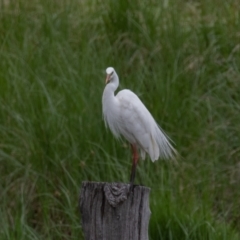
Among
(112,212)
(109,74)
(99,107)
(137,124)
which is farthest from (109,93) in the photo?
(99,107)

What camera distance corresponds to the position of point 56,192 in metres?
4.97

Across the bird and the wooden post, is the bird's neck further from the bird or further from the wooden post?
the wooden post

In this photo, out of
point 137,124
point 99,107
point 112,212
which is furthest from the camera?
point 99,107

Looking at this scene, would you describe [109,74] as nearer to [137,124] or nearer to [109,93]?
[109,93]

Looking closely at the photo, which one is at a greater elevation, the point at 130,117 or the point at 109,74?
the point at 109,74

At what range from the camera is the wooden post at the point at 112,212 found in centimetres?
293

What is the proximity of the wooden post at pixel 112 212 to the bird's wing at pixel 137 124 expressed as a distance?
0.79m

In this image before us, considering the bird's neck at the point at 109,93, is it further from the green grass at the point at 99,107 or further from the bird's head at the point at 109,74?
the green grass at the point at 99,107

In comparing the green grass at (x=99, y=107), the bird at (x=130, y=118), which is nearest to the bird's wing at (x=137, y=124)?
the bird at (x=130, y=118)

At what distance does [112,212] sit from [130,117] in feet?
2.88

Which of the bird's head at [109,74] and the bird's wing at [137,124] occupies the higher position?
the bird's head at [109,74]

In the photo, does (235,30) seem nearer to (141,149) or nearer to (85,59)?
(85,59)

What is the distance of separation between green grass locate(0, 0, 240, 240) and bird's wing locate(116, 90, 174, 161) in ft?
2.26

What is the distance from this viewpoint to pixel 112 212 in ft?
9.67
